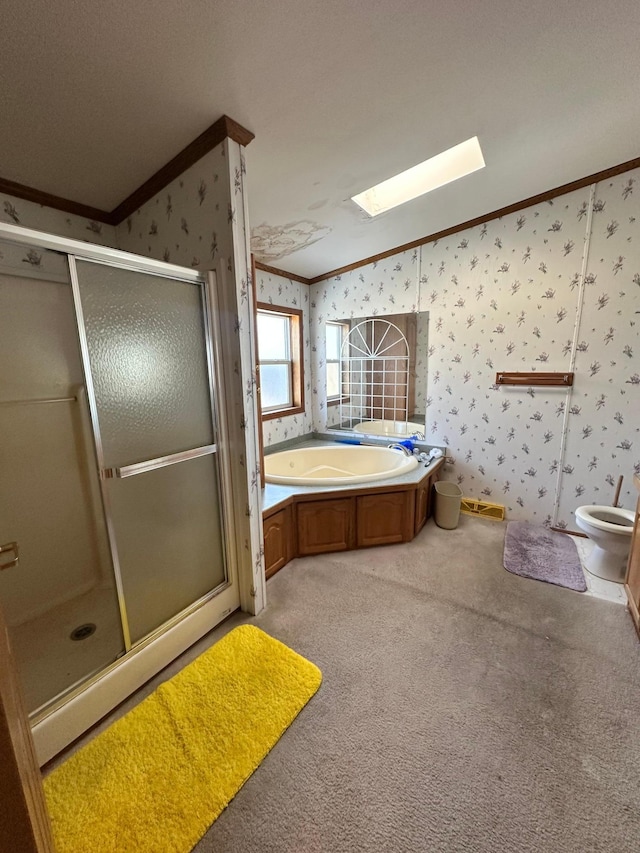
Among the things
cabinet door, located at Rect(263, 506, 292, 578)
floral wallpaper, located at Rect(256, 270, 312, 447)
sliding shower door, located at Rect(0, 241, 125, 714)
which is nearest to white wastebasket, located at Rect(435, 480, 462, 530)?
cabinet door, located at Rect(263, 506, 292, 578)

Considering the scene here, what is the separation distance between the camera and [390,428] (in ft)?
11.5

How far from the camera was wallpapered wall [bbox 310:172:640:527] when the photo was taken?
233 centimetres

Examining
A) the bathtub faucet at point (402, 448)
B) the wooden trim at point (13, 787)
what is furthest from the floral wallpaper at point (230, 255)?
the bathtub faucet at point (402, 448)

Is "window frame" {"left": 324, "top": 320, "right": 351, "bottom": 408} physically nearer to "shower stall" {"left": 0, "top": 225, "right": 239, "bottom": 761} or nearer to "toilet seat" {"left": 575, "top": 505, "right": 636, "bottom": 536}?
"shower stall" {"left": 0, "top": 225, "right": 239, "bottom": 761}

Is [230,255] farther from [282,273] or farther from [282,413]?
[282,413]

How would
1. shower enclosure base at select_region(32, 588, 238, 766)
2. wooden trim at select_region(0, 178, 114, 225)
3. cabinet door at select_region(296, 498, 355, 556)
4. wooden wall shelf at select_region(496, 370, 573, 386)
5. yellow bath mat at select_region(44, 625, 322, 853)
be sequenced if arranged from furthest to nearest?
wooden wall shelf at select_region(496, 370, 573, 386), cabinet door at select_region(296, 498, 355, 556), wooden trim at select_region(0, 178, 114, 225), shower enclosure base at select_region(32, 588, 238, 766), yellow bath mat at select_region(44, 625, 322, 853)

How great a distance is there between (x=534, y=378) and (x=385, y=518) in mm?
1576

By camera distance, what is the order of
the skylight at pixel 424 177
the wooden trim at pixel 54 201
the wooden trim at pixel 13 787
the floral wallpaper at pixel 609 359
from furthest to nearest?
the floral wallpaper at pixel 609 359, the skylight at pixel 424 177, the wooden trim at pixel 54 201, the wooden trim at pixel 13 787

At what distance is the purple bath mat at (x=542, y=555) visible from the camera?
216cm

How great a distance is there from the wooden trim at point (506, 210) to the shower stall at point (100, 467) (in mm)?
2048

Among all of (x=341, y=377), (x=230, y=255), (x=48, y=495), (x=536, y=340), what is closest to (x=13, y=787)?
(x=48, y=495)

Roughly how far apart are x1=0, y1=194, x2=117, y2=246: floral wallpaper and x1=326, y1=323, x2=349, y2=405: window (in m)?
2.05

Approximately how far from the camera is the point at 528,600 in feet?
6.46

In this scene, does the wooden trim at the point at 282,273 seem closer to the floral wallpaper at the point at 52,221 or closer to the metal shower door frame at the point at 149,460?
the floral wallpaper at the point at 52,221
